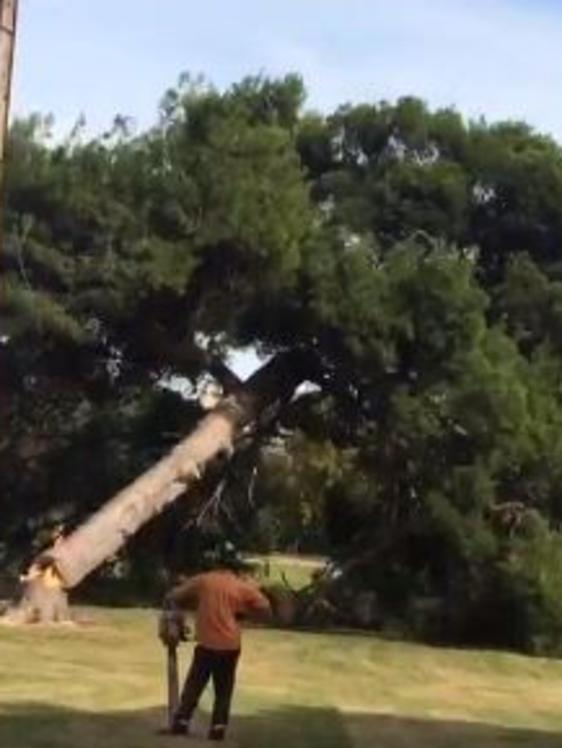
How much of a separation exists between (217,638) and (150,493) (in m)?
18.7

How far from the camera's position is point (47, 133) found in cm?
3538

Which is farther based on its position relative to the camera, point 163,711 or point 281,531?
point 281,531

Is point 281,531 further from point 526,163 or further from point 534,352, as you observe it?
point 526,163

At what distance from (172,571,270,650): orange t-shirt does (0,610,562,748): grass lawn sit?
0.93 meters

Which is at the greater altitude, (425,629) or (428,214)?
(428,214)

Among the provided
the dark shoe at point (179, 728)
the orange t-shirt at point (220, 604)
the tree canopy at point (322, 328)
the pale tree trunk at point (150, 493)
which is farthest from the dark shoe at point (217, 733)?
the tree canopy at point (322, 328)

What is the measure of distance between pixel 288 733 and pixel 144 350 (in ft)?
68.0

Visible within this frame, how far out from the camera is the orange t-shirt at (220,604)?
14.3 m

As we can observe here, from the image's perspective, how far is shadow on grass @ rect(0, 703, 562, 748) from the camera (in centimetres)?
1463

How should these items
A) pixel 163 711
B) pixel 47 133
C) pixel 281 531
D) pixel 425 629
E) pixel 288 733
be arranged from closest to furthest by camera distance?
pixel 288 733
pixel 163 711
pixel 425 629
pixel 47 133
pixel 281 531

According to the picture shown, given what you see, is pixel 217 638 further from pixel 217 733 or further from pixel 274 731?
pixel 274 731

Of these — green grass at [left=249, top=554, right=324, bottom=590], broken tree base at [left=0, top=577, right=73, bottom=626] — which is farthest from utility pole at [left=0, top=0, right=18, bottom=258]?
green grass at [left=249, top=554, right=324, bottom=590]

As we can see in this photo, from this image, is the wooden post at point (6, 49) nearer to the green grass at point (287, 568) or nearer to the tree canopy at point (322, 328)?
the tree canopy at point (322, 328)

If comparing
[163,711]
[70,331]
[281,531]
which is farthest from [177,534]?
[163,711]
